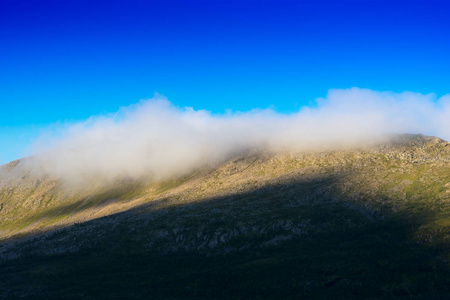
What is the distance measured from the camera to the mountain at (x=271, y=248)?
6812 centimetres

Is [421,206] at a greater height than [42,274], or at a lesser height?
lesser

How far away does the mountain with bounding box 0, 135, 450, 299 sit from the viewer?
2682 inches

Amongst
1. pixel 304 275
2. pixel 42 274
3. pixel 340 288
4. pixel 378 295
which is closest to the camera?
pixel 378 295

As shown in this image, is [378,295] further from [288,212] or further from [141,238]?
[141,238]

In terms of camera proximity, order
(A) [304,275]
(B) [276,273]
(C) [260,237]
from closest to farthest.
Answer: (A) [304,275], (B) [276,273], (C) [260,237]

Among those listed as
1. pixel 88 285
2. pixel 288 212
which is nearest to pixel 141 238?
pixel 88 285

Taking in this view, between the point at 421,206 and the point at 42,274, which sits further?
the point at 421,206

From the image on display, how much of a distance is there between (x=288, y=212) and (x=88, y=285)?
294ft

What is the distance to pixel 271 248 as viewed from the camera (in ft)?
348

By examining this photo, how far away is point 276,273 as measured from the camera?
7788 centimetres

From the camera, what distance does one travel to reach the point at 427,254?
7362 centimetres

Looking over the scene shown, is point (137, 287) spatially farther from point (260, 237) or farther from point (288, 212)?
point (288, 212)

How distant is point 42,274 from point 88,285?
31.4 metres

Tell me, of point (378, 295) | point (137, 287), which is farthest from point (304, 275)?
point (137, 287)
